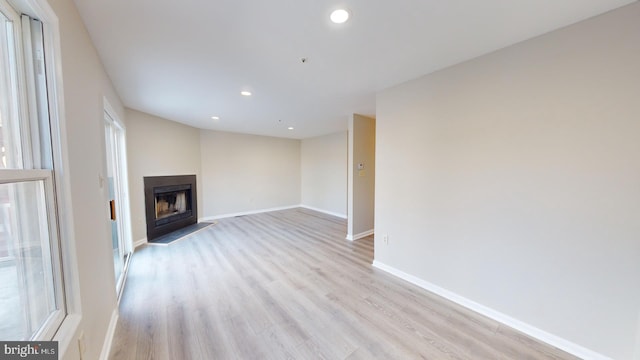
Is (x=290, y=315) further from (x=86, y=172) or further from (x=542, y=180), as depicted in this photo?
(x=542, y=180)

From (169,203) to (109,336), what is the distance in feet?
11.6

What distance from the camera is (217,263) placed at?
314 cm

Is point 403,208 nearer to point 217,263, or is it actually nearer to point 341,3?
point 341,3

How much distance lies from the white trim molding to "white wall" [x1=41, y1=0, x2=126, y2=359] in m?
0.08

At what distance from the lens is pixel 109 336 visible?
67.1 inches

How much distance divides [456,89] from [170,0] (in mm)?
2496

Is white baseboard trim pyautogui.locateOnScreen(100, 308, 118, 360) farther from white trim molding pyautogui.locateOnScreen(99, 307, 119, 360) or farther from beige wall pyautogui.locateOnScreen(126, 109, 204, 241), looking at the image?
beige wall pyautogui.locateOnScreen(126, 109, 204, 241)

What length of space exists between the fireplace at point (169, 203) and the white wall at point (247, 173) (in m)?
0.45

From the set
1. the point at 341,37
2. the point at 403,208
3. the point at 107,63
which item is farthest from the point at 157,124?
the point at 403,208

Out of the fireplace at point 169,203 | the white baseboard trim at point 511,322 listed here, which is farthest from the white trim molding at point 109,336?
the white baseboard trim at point 511,322

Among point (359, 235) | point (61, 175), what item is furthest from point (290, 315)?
point (359, 235)

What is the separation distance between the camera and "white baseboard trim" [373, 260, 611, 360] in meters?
1.60

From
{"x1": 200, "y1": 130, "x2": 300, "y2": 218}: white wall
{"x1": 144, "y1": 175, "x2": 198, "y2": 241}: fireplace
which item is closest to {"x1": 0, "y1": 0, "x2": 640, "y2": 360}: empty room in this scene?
{"x1": 144, "y1": 175, "x2": 198, "y2": 241}: fireplace

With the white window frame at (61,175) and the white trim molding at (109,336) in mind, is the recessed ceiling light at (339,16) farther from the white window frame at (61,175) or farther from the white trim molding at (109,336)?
the white trim molding at (109,336)
